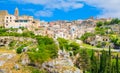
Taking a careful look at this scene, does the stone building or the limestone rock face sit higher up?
the stone building

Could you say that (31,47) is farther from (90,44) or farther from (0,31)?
(90,44)

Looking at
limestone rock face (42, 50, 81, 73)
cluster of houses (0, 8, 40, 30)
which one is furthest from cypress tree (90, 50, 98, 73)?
cluster of houses (0, 8, 40, 30)

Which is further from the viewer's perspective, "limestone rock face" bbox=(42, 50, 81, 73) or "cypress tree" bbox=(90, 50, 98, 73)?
"cypress tree" bbox=(90, 50, 98, 73)

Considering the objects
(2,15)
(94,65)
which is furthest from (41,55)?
(2,15)

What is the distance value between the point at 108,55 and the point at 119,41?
119 feet

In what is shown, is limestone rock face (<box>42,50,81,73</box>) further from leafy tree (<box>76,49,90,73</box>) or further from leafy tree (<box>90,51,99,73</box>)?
leafy tree (<box>76,49,90,73</box>)

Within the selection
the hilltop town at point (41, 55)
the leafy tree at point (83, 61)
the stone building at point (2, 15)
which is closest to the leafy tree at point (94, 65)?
the hilltop town at point (41, 55)

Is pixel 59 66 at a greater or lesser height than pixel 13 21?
lesser

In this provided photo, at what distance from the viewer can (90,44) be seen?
128m

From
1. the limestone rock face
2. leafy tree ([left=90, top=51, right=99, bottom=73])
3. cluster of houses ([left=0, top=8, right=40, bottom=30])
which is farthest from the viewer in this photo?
cluster of houses ([left=0, top=8, right=40, bottom=30])

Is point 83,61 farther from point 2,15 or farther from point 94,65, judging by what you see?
point 2,15

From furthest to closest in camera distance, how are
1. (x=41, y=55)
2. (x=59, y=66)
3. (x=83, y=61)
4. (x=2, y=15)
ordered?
1. (x=2, y=15)
2. (x=83, y=61)
3. (x=41, y=55)
4. (x=59, y=66)

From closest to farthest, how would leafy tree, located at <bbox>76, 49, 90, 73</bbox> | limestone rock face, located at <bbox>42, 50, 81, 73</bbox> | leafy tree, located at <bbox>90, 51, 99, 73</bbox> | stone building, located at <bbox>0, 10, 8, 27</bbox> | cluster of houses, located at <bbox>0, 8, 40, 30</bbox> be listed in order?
limestone rock face, located at <bbox>42, 50, 81, 73</bbox>, leafy tree, located at <bbox>90, 51, 99, 73</bbox>, leafy tree, located at <bbox>76, 49, 90, 73</bbox>, cluster of houses, located at <bbox>0, 8, 40, 30</bbox>, stone building, located at <bbox>0, 10, 8, 27</bbox>

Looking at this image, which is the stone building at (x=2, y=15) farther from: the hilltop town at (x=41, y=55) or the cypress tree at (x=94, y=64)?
the cypress tree at (x=94, y=64)
